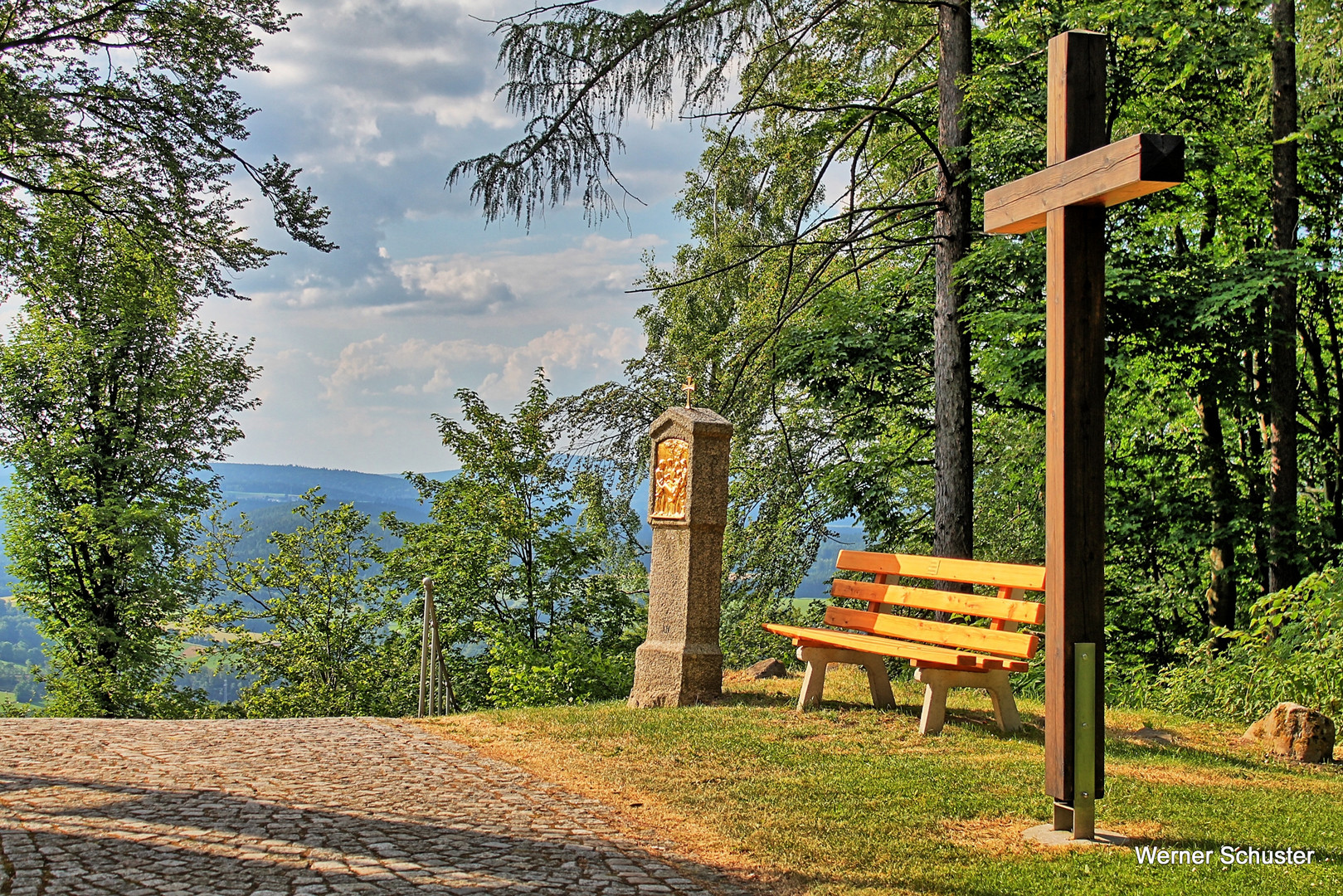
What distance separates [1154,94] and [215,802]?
1004 centimetres

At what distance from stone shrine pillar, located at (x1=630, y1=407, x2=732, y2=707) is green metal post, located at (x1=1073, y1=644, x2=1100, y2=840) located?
354cm

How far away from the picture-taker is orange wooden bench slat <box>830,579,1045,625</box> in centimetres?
637

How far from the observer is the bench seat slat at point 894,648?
6.09 metres

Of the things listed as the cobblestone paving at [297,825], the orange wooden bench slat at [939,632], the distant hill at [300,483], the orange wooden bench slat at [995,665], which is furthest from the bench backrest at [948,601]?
the distant hill at [300,483]

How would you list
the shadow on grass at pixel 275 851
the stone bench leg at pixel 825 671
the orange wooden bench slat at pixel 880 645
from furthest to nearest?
the stone bench leg at pixel 825 671 → the orange wooden bench slat at pixel 880 645 → the shadow on grass at pixel 275 851

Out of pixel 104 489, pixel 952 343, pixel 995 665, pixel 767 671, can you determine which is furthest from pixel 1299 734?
pixel 104 489

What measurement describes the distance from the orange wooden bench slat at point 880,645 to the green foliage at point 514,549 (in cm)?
664

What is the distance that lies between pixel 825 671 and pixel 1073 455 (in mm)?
3566

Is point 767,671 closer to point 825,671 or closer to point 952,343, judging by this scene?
point 825,671

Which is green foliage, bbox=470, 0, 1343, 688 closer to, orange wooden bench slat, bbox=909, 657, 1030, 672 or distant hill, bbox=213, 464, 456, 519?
orange wooden bench slat, bbox=909, 657, 1030, 672

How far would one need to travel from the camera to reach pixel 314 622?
16969 millimetres

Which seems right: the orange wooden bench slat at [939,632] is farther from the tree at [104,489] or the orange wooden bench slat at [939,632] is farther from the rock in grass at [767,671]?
the tree at [104,489]

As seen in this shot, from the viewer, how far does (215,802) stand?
16.2 ft

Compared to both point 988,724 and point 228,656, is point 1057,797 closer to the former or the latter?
point 988,724
